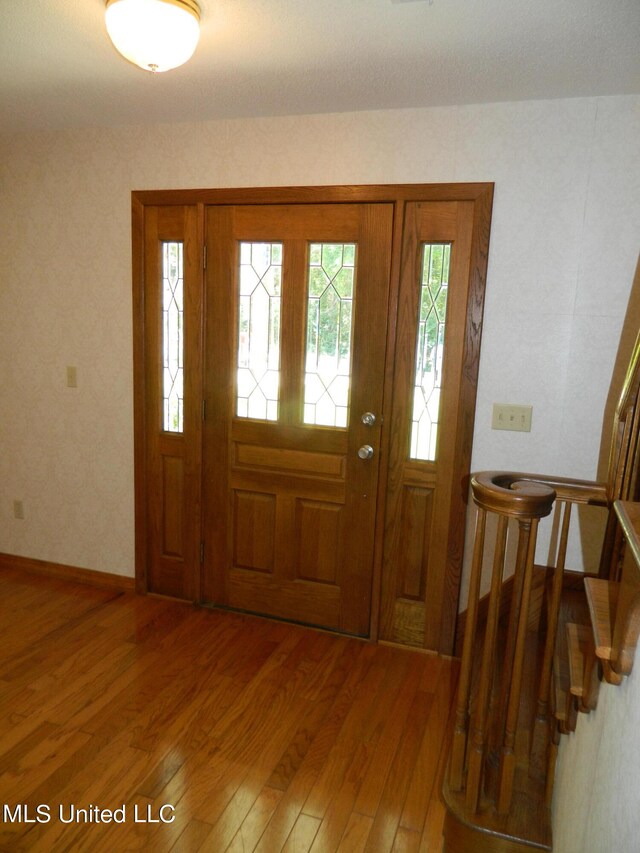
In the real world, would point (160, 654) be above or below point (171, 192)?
below

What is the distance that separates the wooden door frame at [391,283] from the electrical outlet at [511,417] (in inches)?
3.9

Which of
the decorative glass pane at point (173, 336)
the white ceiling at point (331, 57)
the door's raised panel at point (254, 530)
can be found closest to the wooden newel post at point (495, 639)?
the white ceiling at point (331, 57)

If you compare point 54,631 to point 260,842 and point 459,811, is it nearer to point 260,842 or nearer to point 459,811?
point 260,842

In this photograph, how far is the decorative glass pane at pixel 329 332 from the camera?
2.70 metres

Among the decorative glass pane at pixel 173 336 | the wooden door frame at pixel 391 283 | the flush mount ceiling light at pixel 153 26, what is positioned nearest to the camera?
the flush mount ceiling light at pixel 153 26

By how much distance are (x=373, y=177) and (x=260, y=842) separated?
2456 mm

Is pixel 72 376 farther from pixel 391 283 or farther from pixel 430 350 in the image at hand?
pixel 430 350

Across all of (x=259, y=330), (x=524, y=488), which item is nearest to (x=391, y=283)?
(x=259, y=330)

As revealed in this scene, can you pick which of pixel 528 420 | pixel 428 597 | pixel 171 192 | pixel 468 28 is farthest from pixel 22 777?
pixel 468 28

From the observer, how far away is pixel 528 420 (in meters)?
2.52

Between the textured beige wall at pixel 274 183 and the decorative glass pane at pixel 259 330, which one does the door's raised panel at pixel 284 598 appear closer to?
the textured beige wall at pixel 274 183

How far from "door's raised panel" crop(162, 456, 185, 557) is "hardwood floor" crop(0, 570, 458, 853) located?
321 millimetres

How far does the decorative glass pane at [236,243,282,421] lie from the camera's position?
280cm

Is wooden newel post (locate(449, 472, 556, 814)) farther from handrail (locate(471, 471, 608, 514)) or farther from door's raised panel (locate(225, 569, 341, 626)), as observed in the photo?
door's raised panel (locate(225, 569, 341, 626))
